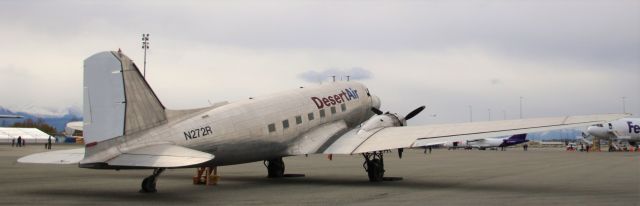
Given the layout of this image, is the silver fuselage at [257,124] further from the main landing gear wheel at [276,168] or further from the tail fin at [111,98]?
the main landing gear wheel at [276,168]

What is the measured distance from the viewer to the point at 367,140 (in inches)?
782

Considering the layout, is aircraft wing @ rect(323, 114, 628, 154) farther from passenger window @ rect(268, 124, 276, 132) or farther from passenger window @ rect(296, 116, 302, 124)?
passenger window @ rect(268, 124, 276, 132)

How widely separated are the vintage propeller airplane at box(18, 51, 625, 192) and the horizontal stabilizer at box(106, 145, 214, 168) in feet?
0.08

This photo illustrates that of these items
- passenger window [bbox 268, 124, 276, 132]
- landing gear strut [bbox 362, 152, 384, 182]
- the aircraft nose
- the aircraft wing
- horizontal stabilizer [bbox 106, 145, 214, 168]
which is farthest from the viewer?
A: the aircraft nose

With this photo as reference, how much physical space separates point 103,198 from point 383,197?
6835 millimetres

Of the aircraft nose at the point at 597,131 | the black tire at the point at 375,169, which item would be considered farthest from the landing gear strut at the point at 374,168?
the aircraft nose at the point at 597,131

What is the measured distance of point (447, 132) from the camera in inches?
715

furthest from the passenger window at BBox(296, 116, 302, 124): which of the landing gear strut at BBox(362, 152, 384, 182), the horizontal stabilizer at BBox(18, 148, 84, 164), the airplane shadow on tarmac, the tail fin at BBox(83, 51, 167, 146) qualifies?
the horizontal stabilizer at BBox(18, 148, 84, 164)

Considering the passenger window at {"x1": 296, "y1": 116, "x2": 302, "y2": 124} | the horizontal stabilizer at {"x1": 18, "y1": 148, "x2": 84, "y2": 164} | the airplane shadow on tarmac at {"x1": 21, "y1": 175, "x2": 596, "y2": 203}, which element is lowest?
the airplane shadow on tarmac at {"x1": 21, "y1": 175, "x2": 596, "y2": 203}

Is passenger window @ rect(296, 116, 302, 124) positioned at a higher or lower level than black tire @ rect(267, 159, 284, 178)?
higher

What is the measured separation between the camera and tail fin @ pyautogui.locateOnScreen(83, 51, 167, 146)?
47.0 feet

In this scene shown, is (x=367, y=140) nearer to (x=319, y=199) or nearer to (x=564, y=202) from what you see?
(x=319, y=199)

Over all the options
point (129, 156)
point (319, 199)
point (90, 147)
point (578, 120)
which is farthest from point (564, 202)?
point (90, 147)

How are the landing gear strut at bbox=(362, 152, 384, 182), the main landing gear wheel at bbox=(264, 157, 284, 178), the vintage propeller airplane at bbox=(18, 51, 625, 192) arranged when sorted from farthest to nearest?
the main landing gear wheel at bbox=(264, 157, 284, 178) → the landing gear strut at bbox=(362, 152, 384, 182) → the vintage propeller airplane at bbox=(18, 51, 625, 192)
